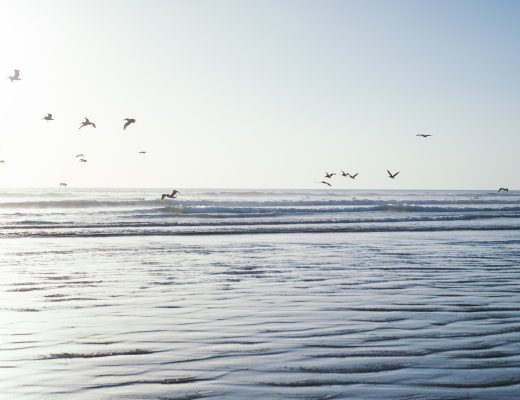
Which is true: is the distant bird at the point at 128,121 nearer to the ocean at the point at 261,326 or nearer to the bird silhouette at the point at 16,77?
the bird silhouette at the point at 16,77

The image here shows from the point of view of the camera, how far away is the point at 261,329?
7906 mm

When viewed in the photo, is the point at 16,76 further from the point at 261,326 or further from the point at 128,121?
the point at 261,326

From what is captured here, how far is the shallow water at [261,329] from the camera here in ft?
18.5

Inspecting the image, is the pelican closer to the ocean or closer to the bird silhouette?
the bird silhouette

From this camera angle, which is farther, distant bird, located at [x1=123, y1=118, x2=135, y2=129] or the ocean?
distant bird, located at [x1=123, y1=118, x2=135, y2=129]

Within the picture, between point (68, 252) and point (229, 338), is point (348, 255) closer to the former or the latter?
point (68, 252)

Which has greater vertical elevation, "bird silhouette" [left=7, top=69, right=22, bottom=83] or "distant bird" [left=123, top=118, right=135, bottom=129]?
"bird silhouette" [left=7, top=69, right=22, bottom=83]

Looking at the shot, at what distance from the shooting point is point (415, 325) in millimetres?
8117

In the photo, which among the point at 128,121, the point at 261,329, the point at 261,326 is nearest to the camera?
the point at 261,329

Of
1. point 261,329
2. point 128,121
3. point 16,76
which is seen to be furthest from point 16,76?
point 261,329

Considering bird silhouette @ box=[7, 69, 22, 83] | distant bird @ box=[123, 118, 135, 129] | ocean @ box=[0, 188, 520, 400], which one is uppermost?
bird silhouette @ box=[7, 69, 22, 83]

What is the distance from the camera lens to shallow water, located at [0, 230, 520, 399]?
5.62 meters

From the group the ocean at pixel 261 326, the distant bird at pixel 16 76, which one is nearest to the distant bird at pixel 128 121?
the distant bird at pixel 16 76

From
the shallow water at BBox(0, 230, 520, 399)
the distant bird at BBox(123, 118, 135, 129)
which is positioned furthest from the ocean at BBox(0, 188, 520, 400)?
the distant bird at BBox(123, 118, 135, 129)
